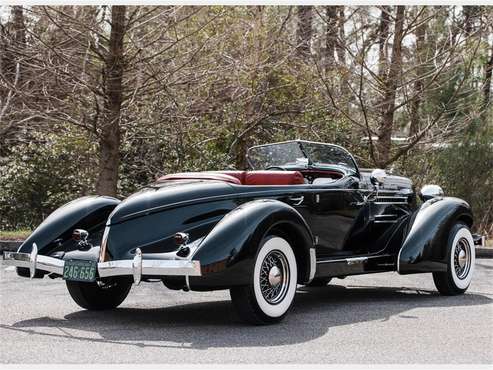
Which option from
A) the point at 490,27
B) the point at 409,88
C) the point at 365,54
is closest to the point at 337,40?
the point at 365,54

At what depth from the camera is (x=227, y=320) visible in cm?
677

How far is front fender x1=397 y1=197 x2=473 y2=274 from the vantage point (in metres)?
8.07

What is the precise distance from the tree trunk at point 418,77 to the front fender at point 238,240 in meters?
9.86

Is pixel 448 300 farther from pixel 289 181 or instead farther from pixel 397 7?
pixel 397 7

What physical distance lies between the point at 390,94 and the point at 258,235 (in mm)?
10714

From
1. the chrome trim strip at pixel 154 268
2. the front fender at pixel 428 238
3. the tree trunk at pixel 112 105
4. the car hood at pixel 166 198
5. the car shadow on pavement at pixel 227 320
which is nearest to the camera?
the car shadow on pavement at pixel 227 320

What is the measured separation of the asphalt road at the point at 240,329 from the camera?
17.2ft

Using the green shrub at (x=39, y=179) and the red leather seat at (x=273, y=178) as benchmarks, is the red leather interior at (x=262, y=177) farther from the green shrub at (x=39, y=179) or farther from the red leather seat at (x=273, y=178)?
the green shrub at (x=39, y=179)

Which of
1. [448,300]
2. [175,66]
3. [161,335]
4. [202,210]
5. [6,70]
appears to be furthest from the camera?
[6,70]

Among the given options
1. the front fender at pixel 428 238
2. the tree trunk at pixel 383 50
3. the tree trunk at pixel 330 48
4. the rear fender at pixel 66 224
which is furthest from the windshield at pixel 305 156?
the tree trunk at pixel 330 48

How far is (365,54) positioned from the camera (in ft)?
52.9

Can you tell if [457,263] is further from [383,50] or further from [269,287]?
[383,50]

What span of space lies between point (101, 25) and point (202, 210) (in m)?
9.00

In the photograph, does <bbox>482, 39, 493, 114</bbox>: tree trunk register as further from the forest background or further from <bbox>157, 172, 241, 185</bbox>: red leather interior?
<bbox>157, 172, 241, 185</bbox>: red leather interior
